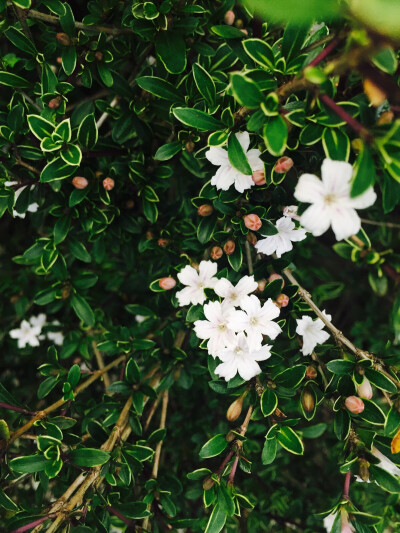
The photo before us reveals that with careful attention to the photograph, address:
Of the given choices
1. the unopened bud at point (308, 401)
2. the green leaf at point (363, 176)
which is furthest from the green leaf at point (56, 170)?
the unopened bud at point (308, 401)

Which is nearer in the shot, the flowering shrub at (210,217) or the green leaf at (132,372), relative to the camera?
the flowering shrub at (210,217)

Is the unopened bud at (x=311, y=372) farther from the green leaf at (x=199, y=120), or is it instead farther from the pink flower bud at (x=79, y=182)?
the pink flower bud at (x=79, y=182)

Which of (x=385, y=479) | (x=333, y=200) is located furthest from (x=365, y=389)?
(x=333, y=200)

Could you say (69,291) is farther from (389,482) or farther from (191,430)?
(389,482)

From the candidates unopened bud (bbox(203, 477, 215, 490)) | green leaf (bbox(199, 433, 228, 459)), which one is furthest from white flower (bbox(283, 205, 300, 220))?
unopened bud (bbox(203, 477, 215, 490))

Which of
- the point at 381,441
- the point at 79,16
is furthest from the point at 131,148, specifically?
the point at 381,441

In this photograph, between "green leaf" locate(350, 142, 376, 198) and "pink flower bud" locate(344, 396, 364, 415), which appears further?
"pink flower bud" locate(344, 396, 364, 415)

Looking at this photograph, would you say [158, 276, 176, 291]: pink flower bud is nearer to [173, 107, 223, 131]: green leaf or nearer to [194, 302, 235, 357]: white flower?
[194, 302, 235, 357]: white flower

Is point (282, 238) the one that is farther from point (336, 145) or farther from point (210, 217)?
point (336, 145)
